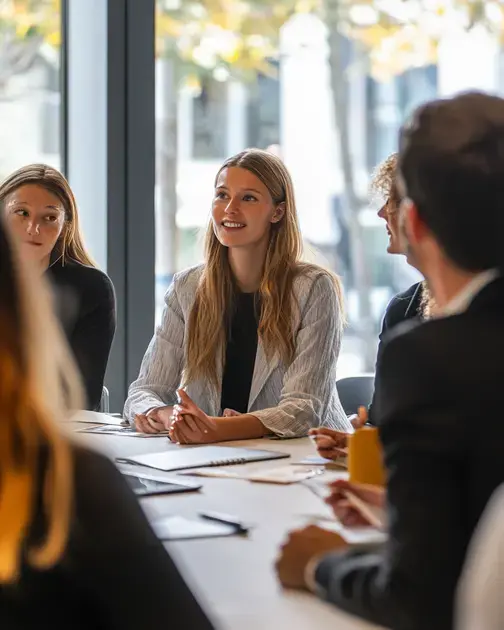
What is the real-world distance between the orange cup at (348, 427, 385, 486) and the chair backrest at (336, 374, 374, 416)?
5.34 feet

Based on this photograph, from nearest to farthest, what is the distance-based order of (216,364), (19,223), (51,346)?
1. (51,346)
2. (216,364)
3. (19,223)

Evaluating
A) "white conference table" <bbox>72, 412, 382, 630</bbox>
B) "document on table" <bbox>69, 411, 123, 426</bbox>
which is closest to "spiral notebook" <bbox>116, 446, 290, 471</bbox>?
"white conference table" <bbox>72, 412, 382, 630</bbox>

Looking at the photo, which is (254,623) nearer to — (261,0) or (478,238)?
(478,238)

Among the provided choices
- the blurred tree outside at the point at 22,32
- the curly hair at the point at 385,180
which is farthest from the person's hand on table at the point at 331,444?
the blurred tree outside at the point at 22,32

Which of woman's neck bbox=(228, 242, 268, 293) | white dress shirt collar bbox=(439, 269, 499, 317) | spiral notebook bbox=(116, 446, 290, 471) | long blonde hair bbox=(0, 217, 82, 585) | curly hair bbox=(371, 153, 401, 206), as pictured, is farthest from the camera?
woman's neck bbox=(228, 242, 268, 293)

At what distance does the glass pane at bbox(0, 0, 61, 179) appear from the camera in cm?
462

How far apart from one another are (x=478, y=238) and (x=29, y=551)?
758mm

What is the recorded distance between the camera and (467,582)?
3.30 ft

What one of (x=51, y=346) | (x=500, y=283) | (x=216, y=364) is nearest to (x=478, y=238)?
(x=500, y=283)

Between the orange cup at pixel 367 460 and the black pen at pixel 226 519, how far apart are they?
28 cm

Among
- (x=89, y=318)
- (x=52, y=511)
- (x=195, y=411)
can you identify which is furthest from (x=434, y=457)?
(x=89, y=318)

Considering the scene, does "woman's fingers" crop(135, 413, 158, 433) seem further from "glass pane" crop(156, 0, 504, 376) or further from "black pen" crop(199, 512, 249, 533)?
"glass pane" crop(156, 0, 504, 376)

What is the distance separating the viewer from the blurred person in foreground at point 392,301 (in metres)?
2.47

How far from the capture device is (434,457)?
122 centimetres
